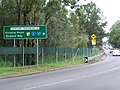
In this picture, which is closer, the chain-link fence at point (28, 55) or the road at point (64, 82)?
the road at point (64, 82)

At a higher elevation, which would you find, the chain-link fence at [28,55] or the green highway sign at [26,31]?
the green highway sign at [26,31]

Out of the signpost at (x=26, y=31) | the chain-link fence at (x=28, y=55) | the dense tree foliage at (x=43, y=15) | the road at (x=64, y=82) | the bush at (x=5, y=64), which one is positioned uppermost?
the dense tree foliage at (x=43, y=15)

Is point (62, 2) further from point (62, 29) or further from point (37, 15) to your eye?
point (62, 29)

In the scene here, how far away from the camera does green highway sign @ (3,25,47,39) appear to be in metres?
29.8

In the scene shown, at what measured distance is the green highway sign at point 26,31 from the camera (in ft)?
97.9

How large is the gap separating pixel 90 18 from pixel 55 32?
182ft

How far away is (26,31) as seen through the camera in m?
29.9

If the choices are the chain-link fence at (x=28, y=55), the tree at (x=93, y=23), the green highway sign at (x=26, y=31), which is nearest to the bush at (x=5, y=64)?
the chain-link fence at (x=28, y=55)

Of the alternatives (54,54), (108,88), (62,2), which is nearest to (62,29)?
(54,54)

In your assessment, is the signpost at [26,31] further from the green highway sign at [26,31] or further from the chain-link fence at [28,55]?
the chain-link fence at [28,55]

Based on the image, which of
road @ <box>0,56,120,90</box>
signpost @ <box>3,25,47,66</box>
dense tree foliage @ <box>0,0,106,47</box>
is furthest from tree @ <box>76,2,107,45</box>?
road @ <box>0,56,120,90</box>

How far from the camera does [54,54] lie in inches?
1443

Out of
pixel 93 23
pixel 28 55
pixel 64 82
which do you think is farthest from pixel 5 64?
pixel 93 23

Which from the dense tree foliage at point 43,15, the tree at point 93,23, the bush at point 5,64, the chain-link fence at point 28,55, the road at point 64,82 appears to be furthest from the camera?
the tree at point 93,23
